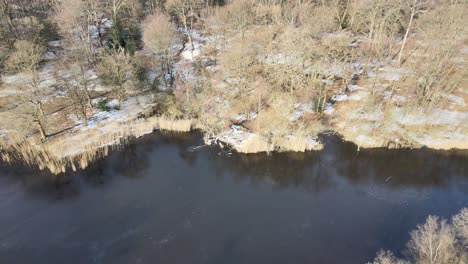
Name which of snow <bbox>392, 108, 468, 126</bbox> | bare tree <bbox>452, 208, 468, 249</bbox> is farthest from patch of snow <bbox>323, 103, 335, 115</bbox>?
bare tree <bbox>452, 208, 468, 249</bbox>

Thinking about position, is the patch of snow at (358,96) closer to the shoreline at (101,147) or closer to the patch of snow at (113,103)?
the shoreline at (101,147)

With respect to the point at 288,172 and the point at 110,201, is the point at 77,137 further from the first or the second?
the point at 288,172

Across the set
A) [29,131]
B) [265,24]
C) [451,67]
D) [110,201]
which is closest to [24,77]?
[29,131]

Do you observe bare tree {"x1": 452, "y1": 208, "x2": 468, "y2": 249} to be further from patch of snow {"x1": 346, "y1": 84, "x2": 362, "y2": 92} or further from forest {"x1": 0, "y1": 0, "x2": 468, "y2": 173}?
patch of snow {"x1": 346, "y1": 84, "x2": 362, "y2": 92}

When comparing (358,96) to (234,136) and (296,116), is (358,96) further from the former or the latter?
(234,136)

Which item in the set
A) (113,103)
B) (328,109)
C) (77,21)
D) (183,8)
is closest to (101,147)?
(113,103)

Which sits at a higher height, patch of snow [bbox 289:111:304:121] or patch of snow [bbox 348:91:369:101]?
patch of snow [bbox 348:91:369:101]

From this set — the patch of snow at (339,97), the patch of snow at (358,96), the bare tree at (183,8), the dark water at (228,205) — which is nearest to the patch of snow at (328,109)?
the patch of snow at (339,97)

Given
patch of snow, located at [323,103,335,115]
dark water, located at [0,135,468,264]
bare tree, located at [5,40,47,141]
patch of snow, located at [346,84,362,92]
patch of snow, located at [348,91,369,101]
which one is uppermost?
bare tree, located at [5,40,47,141]

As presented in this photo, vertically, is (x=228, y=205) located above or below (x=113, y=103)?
below
